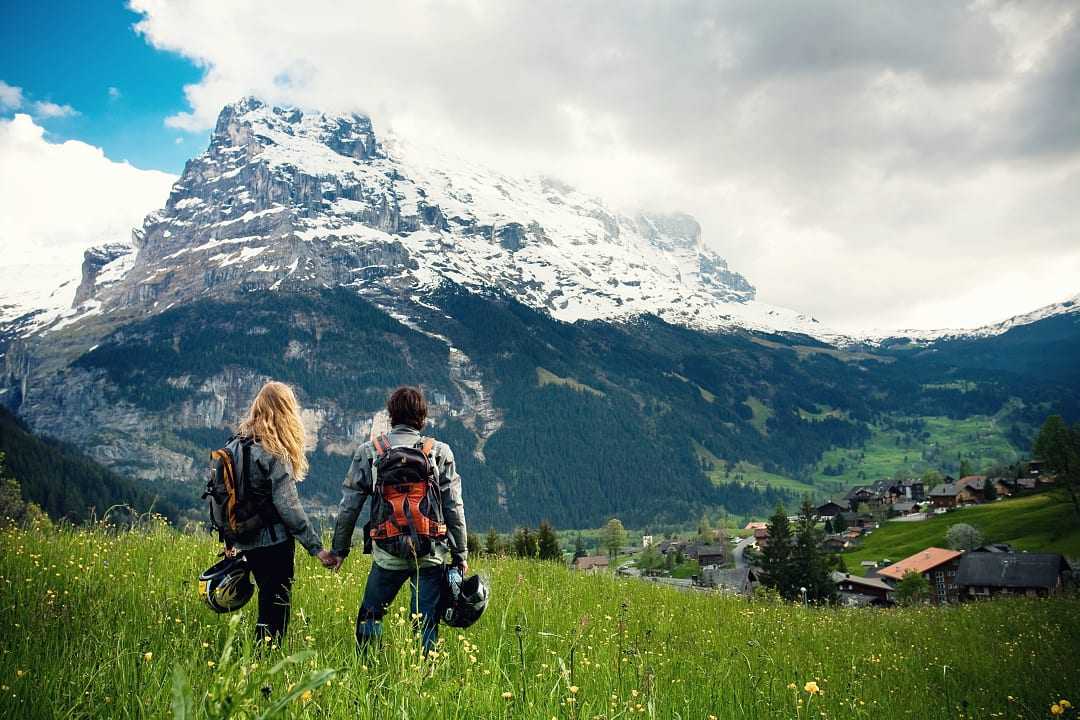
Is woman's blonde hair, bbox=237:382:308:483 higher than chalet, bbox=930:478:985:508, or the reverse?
woman's blonde hair, bbox=237:382:308:483

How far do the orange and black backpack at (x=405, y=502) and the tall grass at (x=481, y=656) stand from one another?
69 cm

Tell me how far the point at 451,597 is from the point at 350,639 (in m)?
1.13

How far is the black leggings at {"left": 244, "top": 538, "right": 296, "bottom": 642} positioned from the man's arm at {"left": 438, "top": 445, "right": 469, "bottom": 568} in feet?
4.96

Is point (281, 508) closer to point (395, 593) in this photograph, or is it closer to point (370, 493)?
point (370, 493)

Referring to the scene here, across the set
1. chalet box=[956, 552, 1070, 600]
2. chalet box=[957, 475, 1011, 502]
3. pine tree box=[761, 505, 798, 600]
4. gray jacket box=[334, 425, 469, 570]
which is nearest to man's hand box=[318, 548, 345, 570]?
gray jacket box=[334, 425, 469, 570]

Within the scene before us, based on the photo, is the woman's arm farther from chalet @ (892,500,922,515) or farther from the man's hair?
chalet @ (892,500,922,515)

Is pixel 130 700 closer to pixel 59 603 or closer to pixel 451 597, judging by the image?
pixel 451 597

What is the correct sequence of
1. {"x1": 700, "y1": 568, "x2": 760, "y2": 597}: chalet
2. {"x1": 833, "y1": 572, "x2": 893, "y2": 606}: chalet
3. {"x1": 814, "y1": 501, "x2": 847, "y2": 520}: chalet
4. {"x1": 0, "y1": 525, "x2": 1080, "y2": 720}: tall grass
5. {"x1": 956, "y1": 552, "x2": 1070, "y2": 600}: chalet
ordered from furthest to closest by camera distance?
1. {"x1": 814, "y1": 501, "x2": 847, "y2": 520}: chalet
2. {"x1": 833, "y1": 572, "x2": 893, "y2": 606}: chalet
3. {"x1": 956, "y1": 552, "x2": 1070, "y2": 600}: chalet
4. {"x1": 700, "y1": 568, "x2": 760, "y2": 597}: chalet
5. {"x1": 0, "y1": 525, "x2": 1080, "y2": 720}: tall grass

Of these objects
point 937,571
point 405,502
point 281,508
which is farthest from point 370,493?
point 937,571

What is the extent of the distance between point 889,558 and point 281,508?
106316mm

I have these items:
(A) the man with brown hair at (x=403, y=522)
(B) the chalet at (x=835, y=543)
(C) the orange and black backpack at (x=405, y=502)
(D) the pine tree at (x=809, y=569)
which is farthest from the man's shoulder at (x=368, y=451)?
(B) the chalet at (x=835, y=543)

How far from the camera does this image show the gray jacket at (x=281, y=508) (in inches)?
247

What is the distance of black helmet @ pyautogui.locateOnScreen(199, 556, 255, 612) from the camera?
5477 millimetres

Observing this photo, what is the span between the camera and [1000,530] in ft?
283
